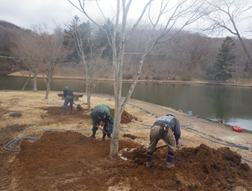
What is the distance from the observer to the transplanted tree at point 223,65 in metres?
43.2

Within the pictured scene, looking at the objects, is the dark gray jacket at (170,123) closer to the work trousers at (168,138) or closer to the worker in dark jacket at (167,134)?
the worker in dark jacket at (167,134)

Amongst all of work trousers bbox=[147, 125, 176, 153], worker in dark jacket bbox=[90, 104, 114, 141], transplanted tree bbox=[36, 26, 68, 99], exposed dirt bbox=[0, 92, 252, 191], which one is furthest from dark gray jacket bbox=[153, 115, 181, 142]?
transplanted tree bbox=[36, 26, 68, 99]

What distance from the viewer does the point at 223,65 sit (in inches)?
1774

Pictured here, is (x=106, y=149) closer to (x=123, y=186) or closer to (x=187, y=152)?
(x=123, y=186)

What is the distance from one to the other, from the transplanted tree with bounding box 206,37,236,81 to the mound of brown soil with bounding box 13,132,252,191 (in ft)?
143

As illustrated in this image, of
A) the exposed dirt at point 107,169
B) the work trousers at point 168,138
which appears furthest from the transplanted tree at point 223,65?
the work trousers at point 168,138

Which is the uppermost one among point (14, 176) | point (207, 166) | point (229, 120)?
point (207, 166)

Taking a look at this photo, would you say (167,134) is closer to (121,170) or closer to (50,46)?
(121,170)

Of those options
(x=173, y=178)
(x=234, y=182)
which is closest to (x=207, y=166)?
(x=234, y=182)

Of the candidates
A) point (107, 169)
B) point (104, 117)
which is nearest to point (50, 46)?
point (104, 117)

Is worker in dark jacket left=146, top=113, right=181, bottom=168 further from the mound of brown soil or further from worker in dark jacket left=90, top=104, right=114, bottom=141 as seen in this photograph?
worker in dark jacket left=90, top=104, right=114, bottom=141

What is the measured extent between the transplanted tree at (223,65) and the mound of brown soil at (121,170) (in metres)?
43.6

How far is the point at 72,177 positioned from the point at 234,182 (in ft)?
9.79

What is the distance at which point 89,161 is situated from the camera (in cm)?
408
